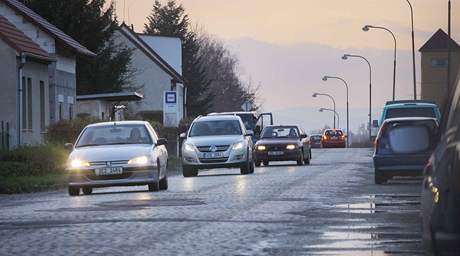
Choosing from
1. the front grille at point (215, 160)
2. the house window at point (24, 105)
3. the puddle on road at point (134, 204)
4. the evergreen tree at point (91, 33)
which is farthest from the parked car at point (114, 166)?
the evergreen tree at point (91, 33)

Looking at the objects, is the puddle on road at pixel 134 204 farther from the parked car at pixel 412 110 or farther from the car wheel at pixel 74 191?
the parked car at pixel 412 110

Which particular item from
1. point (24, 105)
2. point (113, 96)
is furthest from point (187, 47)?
point (24, 105)

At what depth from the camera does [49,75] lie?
5119cm

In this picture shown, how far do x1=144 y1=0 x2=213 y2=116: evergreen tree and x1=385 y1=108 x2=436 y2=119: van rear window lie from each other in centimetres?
6574

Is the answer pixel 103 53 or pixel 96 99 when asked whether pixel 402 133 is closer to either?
pixel 96 99

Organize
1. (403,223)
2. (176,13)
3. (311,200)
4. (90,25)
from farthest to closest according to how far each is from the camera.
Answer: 1. (176,13)
2. (90,25)
3. (311,200)
4. (403,223)

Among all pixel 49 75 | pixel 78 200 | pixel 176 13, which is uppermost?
pixel 176 13

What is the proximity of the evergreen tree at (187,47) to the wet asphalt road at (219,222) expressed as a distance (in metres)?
77.2

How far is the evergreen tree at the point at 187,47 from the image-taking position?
109 m

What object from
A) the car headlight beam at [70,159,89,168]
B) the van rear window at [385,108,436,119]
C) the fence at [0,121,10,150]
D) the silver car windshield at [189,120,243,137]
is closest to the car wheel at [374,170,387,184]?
the van rear window at [385,108,436,119]

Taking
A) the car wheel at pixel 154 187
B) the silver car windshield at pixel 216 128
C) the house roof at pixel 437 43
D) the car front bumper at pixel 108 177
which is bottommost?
the car wheel at pixel 154 187

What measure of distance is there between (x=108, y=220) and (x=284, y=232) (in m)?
3.23

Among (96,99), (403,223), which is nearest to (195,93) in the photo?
(96,99)

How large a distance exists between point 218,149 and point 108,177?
1019 centimetres
